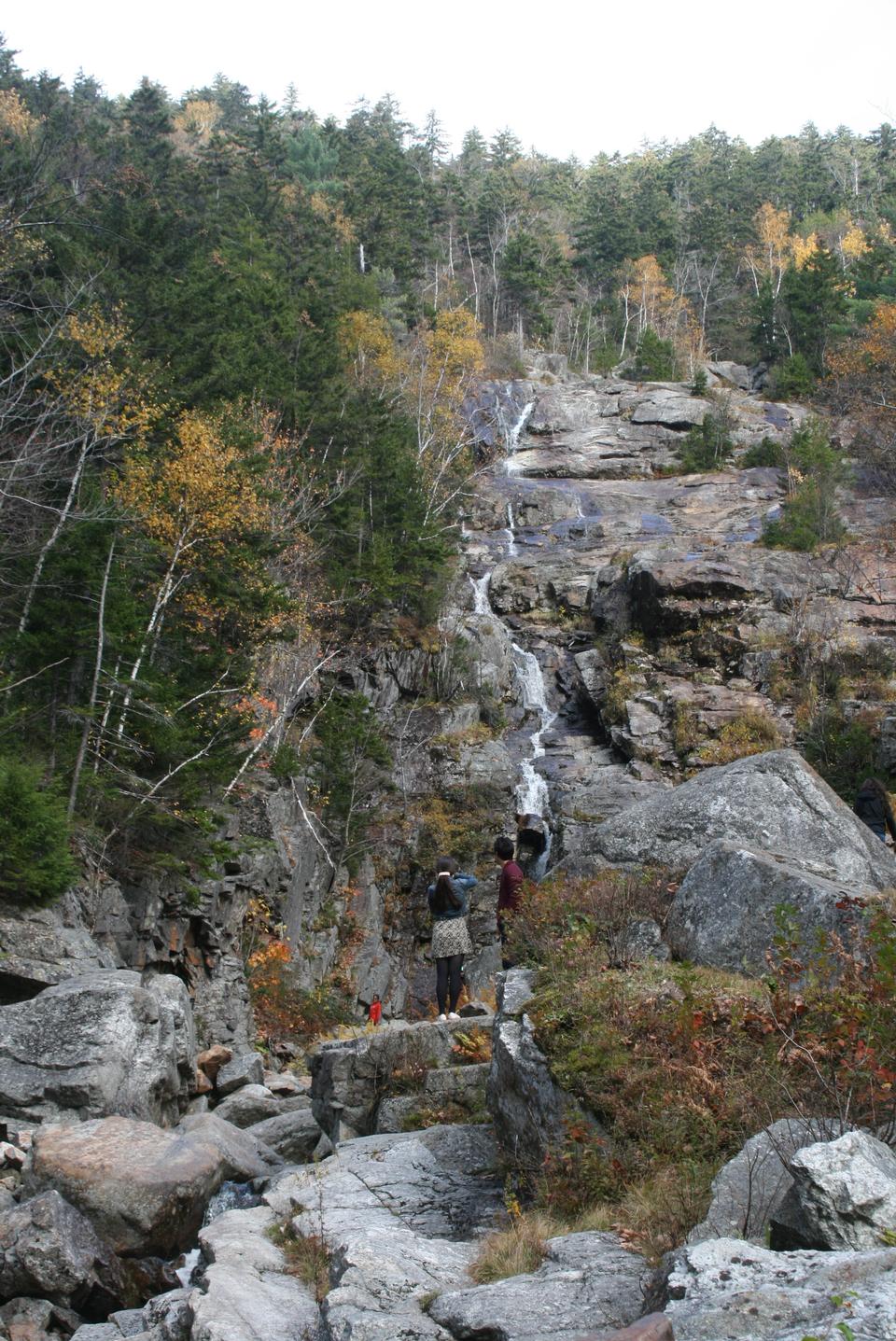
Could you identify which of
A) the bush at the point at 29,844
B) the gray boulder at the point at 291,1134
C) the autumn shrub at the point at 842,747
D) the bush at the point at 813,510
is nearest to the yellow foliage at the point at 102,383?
the bush at the point at 29,844

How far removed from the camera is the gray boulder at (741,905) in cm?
918

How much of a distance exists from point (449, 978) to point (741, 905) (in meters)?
4.13

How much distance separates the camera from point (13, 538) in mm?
18000

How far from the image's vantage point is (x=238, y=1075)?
543 inches

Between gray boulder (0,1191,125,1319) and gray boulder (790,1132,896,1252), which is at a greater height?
gray boulder (790,1132,896,1252)

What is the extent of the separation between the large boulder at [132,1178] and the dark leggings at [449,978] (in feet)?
13.0

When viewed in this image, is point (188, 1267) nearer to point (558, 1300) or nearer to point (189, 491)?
point (558, 1300)

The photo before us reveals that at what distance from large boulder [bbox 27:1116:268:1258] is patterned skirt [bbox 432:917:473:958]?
3.93m

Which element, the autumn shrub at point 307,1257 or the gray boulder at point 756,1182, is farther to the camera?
the autumn shrub at point 307,1257

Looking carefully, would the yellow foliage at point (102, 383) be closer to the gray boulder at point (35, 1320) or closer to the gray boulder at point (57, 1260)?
the gray boulder at point (57, 1260)

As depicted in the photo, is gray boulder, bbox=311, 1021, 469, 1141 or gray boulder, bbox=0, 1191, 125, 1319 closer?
gray boulder, bbox=0, 1191, 125, 1319

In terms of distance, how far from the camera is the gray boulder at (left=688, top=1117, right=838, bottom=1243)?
513 cm

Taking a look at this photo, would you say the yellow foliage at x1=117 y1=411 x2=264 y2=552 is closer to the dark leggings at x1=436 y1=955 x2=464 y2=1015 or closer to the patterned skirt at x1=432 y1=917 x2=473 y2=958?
the patterned skirt at x1=432 y1=917 x2=473 y2=958

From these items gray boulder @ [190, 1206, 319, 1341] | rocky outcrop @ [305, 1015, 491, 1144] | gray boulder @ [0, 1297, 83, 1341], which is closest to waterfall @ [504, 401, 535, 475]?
rocky outcrop @ [305, 1015, 491, 1144]
